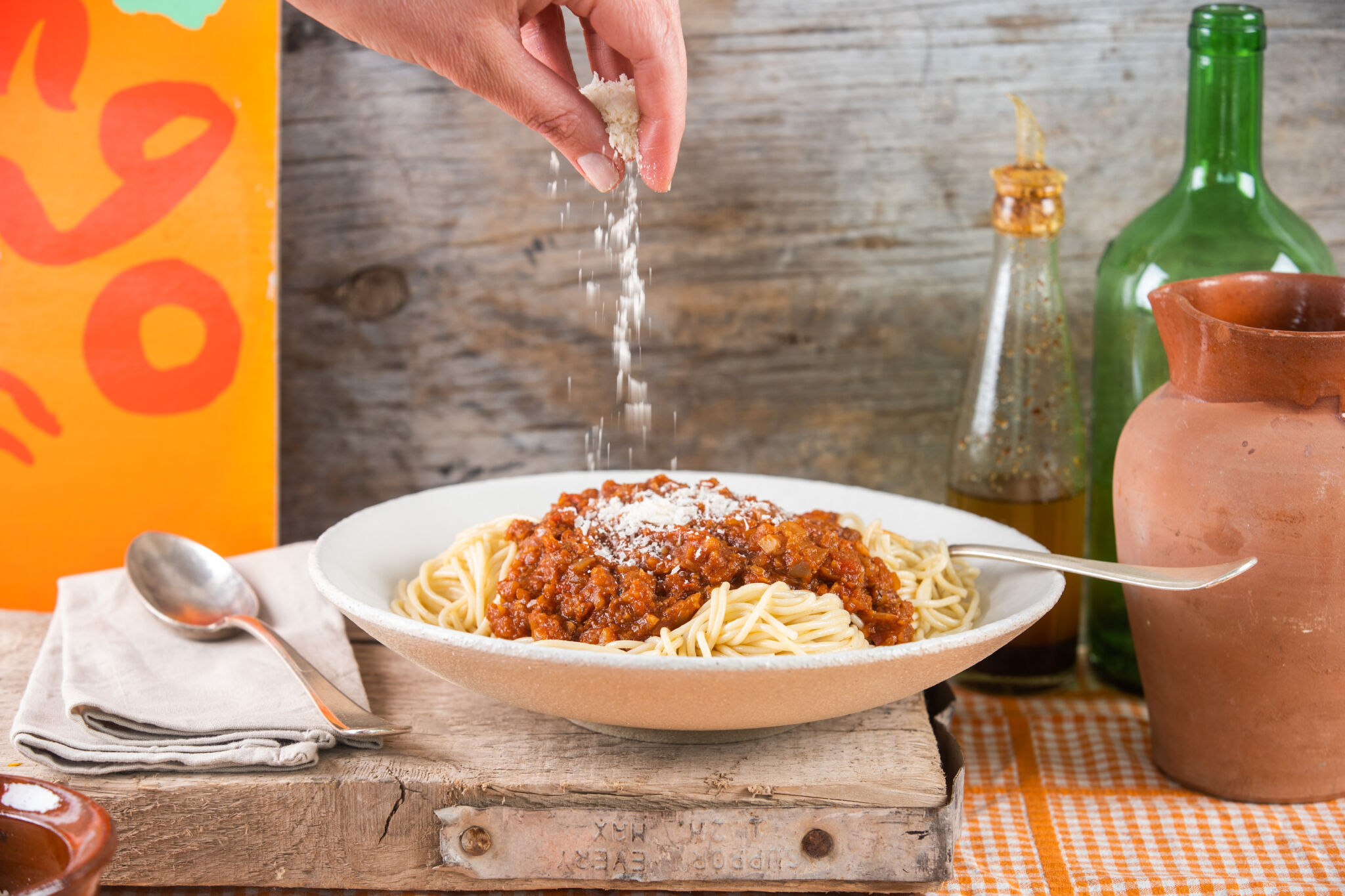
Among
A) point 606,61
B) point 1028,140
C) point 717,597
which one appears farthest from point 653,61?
point 1028,140

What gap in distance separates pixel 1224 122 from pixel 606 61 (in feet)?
3.68

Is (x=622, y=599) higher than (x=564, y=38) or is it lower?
lower

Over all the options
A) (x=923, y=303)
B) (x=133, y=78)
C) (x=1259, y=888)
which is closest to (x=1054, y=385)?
(x=923, y=303)

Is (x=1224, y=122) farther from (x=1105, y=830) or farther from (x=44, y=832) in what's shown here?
(x=44, y=832)

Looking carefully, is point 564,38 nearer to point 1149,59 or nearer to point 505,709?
point 505,709

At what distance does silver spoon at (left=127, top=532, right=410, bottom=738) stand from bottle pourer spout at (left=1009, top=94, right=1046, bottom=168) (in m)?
1.56

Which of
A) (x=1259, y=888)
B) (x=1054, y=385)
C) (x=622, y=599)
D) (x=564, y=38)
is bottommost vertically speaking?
(x=1259, y=888)

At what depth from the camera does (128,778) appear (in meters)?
1.56

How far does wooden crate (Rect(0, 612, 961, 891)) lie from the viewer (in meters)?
1.54

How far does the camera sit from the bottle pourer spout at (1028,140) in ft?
7.13

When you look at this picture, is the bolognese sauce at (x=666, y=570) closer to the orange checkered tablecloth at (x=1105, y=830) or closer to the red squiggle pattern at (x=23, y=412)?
the orange checkered tablecloth at (x=1105, y=830)

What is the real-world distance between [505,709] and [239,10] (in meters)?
1.54

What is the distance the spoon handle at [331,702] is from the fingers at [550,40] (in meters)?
1.02

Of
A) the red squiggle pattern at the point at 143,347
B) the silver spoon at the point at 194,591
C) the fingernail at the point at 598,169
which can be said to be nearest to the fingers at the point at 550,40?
the fingernail at the point at 598,169
